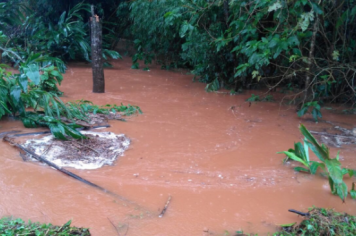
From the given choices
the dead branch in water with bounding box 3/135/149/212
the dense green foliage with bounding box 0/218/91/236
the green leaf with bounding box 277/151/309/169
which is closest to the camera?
the dense green foliage with bounding box 0/218/91/236

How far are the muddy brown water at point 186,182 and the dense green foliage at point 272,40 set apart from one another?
0.98 m

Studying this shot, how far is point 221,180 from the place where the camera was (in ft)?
12.6

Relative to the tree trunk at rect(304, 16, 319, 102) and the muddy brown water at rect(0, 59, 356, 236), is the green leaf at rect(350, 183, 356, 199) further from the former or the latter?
the tree trunk at rect(304, 16, 319, 102)

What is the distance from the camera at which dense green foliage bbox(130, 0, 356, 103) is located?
5.75m

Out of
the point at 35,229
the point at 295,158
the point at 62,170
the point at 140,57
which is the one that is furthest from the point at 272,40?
the point at 140,57

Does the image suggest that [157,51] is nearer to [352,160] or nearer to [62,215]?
[352,160]

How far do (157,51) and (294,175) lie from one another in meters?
8.82

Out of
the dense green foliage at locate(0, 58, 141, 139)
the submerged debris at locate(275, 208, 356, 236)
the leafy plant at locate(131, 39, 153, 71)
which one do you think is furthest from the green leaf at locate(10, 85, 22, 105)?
the leafy plant at locate(131, 39, 153, 71)

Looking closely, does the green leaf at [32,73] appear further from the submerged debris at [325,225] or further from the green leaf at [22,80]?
the submerged debris at [325,225]

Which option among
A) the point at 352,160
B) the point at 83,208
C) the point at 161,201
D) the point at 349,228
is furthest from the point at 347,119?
the point at 83,208

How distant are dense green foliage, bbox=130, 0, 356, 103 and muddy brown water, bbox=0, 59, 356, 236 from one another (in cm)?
98

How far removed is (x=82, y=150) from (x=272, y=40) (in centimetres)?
348

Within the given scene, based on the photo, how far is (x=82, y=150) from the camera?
435 cm

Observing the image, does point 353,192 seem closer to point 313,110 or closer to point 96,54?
point 313,110
